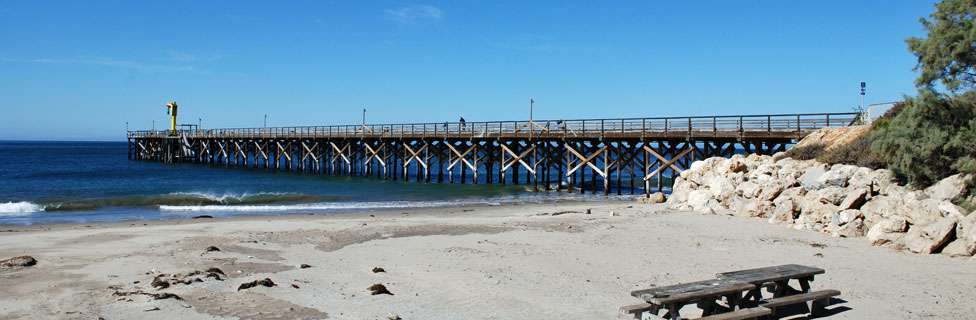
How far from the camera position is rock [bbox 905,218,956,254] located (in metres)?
10.2

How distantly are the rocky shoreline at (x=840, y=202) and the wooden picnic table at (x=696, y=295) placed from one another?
216 inches

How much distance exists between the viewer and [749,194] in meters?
16.0

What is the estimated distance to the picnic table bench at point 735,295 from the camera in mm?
6531

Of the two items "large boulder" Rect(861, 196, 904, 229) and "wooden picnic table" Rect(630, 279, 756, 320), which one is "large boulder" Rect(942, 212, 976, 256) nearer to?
"large boulder" Rect(861, 196, 904, 229)

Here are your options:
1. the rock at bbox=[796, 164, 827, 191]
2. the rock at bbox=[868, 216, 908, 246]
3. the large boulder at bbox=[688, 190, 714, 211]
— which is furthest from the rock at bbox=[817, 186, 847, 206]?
the large boulder at bbox=[688, 190, 714, 211]

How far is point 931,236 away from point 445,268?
7908 mm

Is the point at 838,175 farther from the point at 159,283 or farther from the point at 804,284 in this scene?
the point at 159,283

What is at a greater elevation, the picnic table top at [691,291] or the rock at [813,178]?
the rock at [813,178]

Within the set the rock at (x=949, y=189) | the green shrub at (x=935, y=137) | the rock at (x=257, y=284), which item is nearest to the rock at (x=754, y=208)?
the green shrub at (x=935, y=137)

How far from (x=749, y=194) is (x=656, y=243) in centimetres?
516

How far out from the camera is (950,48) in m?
11.9

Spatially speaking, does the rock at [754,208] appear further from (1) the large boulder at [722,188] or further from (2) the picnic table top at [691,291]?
(2) the picnic table top at [691,291]

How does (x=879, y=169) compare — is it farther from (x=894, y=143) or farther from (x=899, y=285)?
(x=899, y=285)

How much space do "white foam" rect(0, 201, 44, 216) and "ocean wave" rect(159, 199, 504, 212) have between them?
12.8 feet
